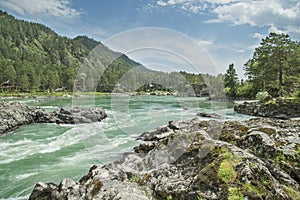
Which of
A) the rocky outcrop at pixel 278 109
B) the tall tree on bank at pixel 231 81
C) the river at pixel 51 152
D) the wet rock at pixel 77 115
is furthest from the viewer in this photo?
the tall tree on bank at pixel 231 81

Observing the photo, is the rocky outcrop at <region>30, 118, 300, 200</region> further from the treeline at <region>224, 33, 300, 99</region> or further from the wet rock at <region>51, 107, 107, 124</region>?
the treeline at <region>224, 33, 300, 99</region>

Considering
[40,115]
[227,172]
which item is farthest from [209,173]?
[40,115]

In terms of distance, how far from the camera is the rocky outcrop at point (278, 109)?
2495 cm

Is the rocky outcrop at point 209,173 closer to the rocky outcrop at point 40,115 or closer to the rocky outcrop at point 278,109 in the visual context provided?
the rocky outcrop at point 40,115

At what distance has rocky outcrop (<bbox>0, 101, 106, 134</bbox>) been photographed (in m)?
19.0

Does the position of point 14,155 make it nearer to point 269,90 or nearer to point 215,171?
point 215,171

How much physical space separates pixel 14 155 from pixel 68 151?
9.05 ft

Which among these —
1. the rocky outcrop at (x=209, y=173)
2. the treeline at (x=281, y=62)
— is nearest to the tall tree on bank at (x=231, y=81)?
the treeline at (x=281, y=62)

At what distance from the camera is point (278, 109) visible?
26.1 m

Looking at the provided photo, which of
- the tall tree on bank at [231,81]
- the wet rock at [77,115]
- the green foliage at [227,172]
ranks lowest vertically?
the wet rock at [77,115]

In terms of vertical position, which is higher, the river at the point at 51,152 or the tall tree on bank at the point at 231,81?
the tall tree on bank at the point at 231,81

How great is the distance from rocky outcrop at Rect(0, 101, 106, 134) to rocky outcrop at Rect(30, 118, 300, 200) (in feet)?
50.6

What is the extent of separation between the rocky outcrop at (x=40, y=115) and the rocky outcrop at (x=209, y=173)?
15.4 metres

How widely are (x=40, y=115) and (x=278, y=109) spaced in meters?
27.4
